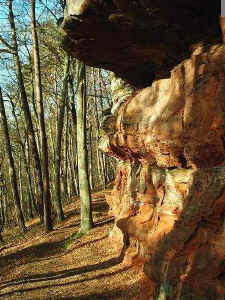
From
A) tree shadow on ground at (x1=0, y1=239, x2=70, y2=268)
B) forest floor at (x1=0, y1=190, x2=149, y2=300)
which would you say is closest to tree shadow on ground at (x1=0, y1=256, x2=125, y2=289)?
forest floor at (x1=0, y1=190, x2=149, y2=300)

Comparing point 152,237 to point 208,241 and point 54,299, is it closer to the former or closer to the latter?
point 208,241

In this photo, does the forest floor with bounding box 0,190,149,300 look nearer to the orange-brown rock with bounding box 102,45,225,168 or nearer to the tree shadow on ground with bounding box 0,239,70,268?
the tree shadow on ground with bounding box 0,239,70,268

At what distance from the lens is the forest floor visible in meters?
7.96

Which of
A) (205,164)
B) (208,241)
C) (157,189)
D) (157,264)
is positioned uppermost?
(205,164)

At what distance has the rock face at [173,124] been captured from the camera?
548 centimetres

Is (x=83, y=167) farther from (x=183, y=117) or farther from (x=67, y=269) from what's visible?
(x=183, y=117)

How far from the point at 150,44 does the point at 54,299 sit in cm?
596

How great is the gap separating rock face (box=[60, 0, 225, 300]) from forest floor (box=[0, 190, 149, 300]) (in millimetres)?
890

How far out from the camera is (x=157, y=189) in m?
7.45

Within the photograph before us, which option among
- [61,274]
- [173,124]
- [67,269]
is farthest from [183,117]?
[67,269]

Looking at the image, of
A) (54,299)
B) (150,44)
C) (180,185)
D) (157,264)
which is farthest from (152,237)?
(150,44)

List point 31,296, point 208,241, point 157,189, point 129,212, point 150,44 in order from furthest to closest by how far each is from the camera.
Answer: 1. point 129,212
2. point 31,296
3. point 157,189
4. point 150,44
5. point 208,241

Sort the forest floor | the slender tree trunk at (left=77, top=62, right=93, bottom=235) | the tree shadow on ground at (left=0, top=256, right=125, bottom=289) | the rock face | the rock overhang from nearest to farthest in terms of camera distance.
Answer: the rock face, the rock overhang, the forest floor, the tree shadow on ground at (left=0, top=256, right=125, bottom=289), the slender tree trunk at (left=77, top=62, right=93, bottom=235)

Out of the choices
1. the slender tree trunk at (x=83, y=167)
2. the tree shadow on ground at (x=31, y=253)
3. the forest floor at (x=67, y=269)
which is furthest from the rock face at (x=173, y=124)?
the tree shadow on ground at (x=31, y=253)
